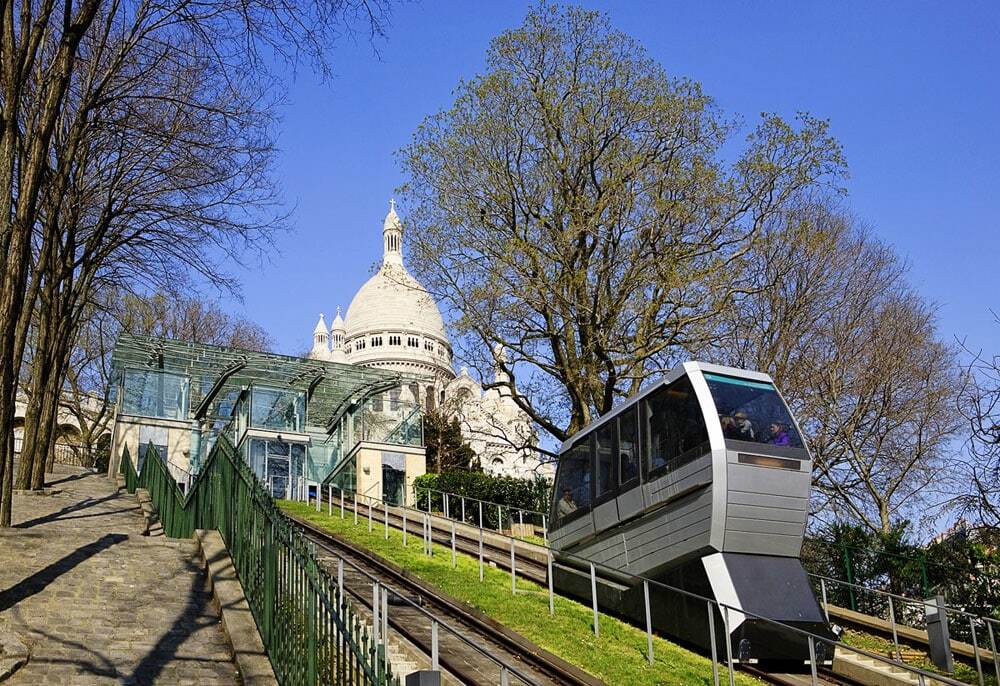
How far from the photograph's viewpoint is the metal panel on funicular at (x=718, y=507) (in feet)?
42.9

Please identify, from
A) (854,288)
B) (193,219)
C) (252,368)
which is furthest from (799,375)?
(252,368)

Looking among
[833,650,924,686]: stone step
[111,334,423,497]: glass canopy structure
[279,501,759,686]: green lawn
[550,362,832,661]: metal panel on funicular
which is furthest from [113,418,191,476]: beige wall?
[833,650,924,686]: stone step

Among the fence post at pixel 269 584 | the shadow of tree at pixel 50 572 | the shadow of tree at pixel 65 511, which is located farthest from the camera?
the shadow of tree at pixel 65 511

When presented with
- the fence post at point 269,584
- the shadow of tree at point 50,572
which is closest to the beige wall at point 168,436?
the shadow of tree at point 50,572

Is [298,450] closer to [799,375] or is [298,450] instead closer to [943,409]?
[799,375]

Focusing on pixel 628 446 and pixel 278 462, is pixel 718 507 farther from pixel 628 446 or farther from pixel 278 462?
pixel 278 462

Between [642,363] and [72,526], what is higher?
[642,363]

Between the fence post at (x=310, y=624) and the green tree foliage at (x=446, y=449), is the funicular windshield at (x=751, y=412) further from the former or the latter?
the green tree foliage at (x=446, y=449)

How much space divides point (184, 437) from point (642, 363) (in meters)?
22.1

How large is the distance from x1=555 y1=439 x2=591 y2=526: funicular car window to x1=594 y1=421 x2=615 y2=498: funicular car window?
0.43m

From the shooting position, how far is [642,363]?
75.5 ft

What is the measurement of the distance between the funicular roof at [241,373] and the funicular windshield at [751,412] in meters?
26.5

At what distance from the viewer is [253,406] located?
39.0 metres

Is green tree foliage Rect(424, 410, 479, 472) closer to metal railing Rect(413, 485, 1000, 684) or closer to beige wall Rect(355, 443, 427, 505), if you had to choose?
beige wall Rect(355, 443, 427, 505)
